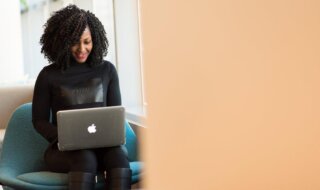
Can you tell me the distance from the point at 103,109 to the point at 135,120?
3.54 feet

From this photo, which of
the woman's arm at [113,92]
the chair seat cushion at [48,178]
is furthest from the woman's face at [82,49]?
the chair seat cushion at [48,178]

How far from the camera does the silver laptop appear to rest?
8.53 ft

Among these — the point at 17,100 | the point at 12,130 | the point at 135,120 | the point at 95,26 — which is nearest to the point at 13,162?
the point at 12,130

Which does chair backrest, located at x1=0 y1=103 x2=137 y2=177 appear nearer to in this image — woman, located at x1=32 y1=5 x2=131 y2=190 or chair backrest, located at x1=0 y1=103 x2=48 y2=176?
chair backrest, located at x1=0 y1=103 x2=48 y2=176

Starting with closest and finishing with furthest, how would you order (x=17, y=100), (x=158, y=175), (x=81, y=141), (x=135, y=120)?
(x=158, y=175) → (x=81, y=141) → (x=135, y=120) → (x=17, y=100)

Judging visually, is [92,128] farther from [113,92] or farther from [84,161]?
[113,92]

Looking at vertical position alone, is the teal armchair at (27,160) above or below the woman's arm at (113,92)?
below

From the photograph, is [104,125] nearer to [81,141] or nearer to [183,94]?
[81,141]

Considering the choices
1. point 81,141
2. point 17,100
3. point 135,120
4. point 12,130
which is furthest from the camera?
point 17,100

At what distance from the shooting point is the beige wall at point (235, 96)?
87 centimetres

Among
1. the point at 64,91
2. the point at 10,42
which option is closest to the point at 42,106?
the point at 64,91

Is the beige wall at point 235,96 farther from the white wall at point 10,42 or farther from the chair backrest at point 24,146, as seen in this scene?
the white wall at point 10,42

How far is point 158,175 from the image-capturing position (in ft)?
2.83

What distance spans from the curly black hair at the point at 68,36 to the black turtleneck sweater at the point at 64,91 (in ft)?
0.16
